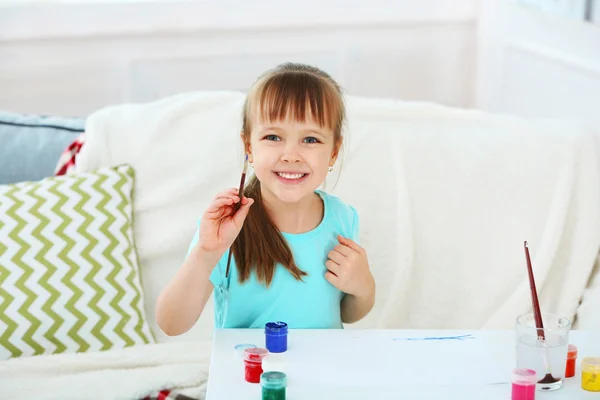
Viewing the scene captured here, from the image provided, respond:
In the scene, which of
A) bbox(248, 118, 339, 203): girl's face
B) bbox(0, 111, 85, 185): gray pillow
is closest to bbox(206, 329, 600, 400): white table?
bbox(248, 118, 339, 203): girl's face

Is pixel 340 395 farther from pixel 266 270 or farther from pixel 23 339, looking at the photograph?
pixel 23 339

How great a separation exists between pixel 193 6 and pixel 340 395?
176cm

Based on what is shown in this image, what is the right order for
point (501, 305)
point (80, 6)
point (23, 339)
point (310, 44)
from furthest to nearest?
point (310, 44)
point (80, 6)
point (501, 305)
point (23, 339)

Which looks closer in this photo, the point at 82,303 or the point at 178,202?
the point at 82,303

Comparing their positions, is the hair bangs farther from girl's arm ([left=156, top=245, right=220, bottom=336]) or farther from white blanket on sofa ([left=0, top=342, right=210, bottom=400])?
white blanket on sofa ([left=0, top=342, right=210, bottom=400])

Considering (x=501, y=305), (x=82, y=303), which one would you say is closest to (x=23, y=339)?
(x=82, y=303)

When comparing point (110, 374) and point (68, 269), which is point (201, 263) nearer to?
point (110, 374)

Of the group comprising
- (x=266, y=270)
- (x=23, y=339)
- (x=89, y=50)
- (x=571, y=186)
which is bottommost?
(x=23, y=339)

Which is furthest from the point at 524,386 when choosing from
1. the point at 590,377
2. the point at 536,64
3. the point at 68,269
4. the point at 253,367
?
the point at 536,64

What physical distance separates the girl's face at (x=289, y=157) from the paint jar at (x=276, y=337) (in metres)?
0.24

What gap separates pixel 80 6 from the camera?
255 centimetres

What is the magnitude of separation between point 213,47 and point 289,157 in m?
1.40

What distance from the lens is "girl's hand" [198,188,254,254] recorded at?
1.33 m

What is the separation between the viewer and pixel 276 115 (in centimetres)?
140
